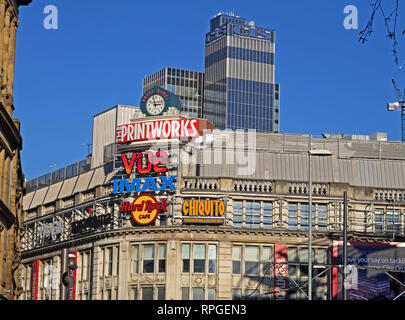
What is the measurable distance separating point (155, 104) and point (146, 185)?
913 cm

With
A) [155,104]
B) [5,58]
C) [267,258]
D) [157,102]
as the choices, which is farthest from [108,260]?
[5,58]

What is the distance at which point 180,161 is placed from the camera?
3521 inches

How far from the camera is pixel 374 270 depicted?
85938 mm

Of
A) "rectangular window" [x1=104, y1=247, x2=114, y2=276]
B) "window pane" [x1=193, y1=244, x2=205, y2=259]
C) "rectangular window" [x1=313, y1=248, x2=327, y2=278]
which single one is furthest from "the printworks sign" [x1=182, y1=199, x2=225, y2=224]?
"rectangular window" [x1=313, y1=248, x2=327, y2=278]

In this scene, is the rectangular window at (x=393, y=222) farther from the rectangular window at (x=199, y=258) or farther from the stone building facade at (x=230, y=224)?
the rectangular window at (x=199, y=258)

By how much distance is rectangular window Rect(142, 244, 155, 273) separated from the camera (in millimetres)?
87562

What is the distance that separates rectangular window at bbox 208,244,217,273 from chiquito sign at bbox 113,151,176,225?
538 centimetres

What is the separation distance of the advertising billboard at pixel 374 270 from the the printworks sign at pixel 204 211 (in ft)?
35.2

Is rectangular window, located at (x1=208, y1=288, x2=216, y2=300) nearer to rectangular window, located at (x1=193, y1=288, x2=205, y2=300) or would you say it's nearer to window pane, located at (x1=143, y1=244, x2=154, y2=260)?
rectangular window, located at (x1=193, y1=288, x2=205, y2=300)

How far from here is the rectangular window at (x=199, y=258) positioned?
86875mm

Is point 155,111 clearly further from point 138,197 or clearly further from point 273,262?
point 273,262

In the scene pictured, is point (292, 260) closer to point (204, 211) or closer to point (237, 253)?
point (237, 253)

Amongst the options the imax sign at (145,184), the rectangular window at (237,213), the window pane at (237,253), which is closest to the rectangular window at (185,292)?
the window pane at (237,253)
